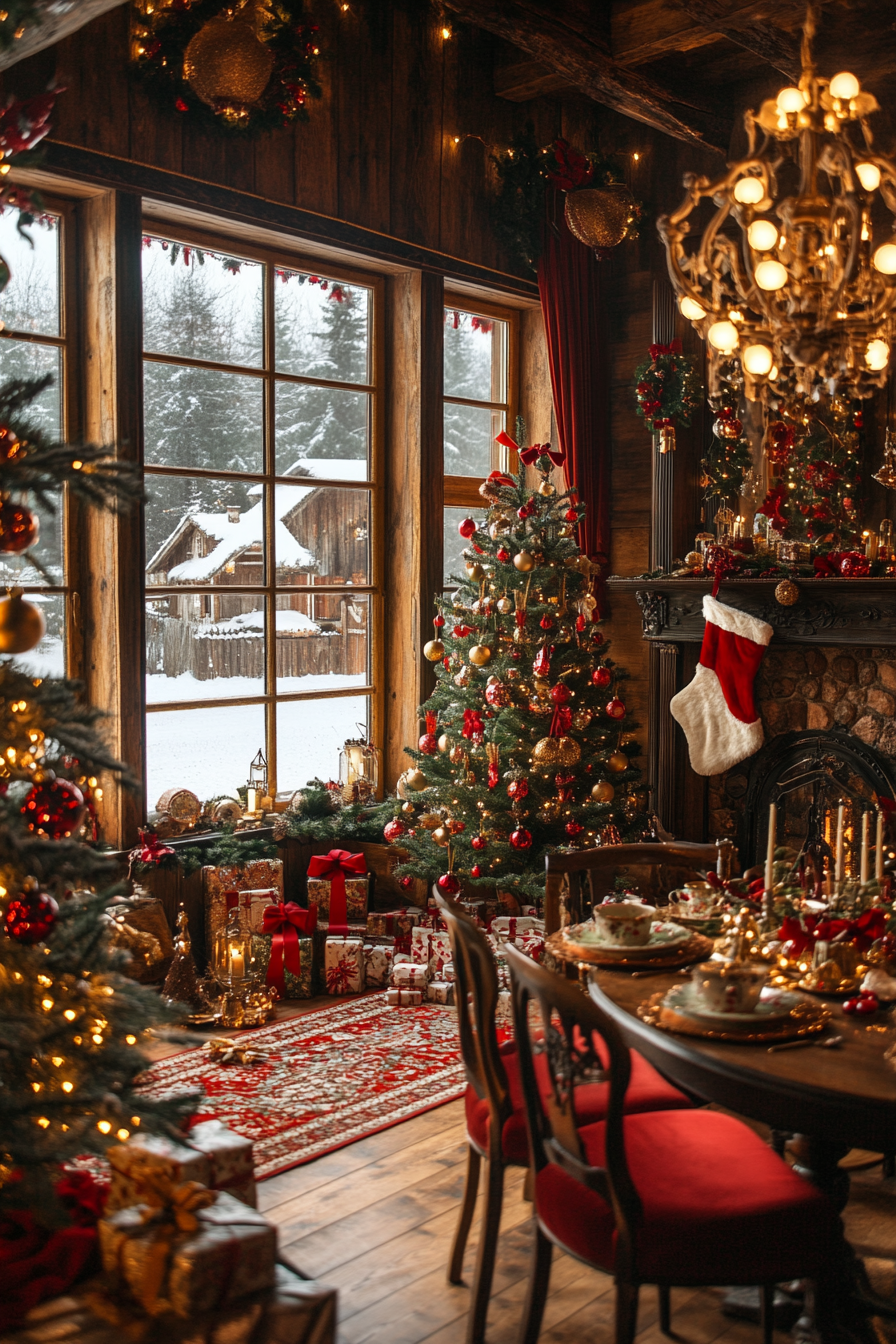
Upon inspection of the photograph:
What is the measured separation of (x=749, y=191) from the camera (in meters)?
2.74

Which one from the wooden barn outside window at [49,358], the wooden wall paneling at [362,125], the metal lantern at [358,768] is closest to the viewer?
the wooden barn outside window at [49,358]

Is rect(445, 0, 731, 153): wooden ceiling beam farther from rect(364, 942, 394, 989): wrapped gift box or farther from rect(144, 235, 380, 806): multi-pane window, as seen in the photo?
rect(364, 942, 394, 989): wrapped gift box

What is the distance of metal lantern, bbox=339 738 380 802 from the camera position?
5.04 m

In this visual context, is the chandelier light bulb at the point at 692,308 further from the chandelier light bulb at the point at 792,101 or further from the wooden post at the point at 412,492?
the wooden post at the point at 412,492

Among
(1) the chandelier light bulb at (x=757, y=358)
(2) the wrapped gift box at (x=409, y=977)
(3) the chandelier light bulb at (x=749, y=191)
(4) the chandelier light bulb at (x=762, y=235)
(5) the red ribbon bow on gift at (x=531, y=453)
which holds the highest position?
(3) the chandelier light bulb at (x=749, y=191)

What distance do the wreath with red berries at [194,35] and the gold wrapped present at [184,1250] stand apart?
3.53m

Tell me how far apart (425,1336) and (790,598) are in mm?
2968

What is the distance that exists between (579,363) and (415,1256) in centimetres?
404

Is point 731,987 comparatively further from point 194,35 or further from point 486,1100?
point 194,35

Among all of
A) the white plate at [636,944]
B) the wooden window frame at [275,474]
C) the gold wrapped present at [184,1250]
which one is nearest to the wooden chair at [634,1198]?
the white plate at [636,944]

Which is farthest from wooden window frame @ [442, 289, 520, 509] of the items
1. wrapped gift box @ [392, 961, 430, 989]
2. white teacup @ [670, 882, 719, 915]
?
white teacup @ [670, 882, 719, 915]

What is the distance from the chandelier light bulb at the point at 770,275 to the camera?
2.57 m

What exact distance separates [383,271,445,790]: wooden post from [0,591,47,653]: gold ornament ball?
3.47 m

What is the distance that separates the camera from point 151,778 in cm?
439
